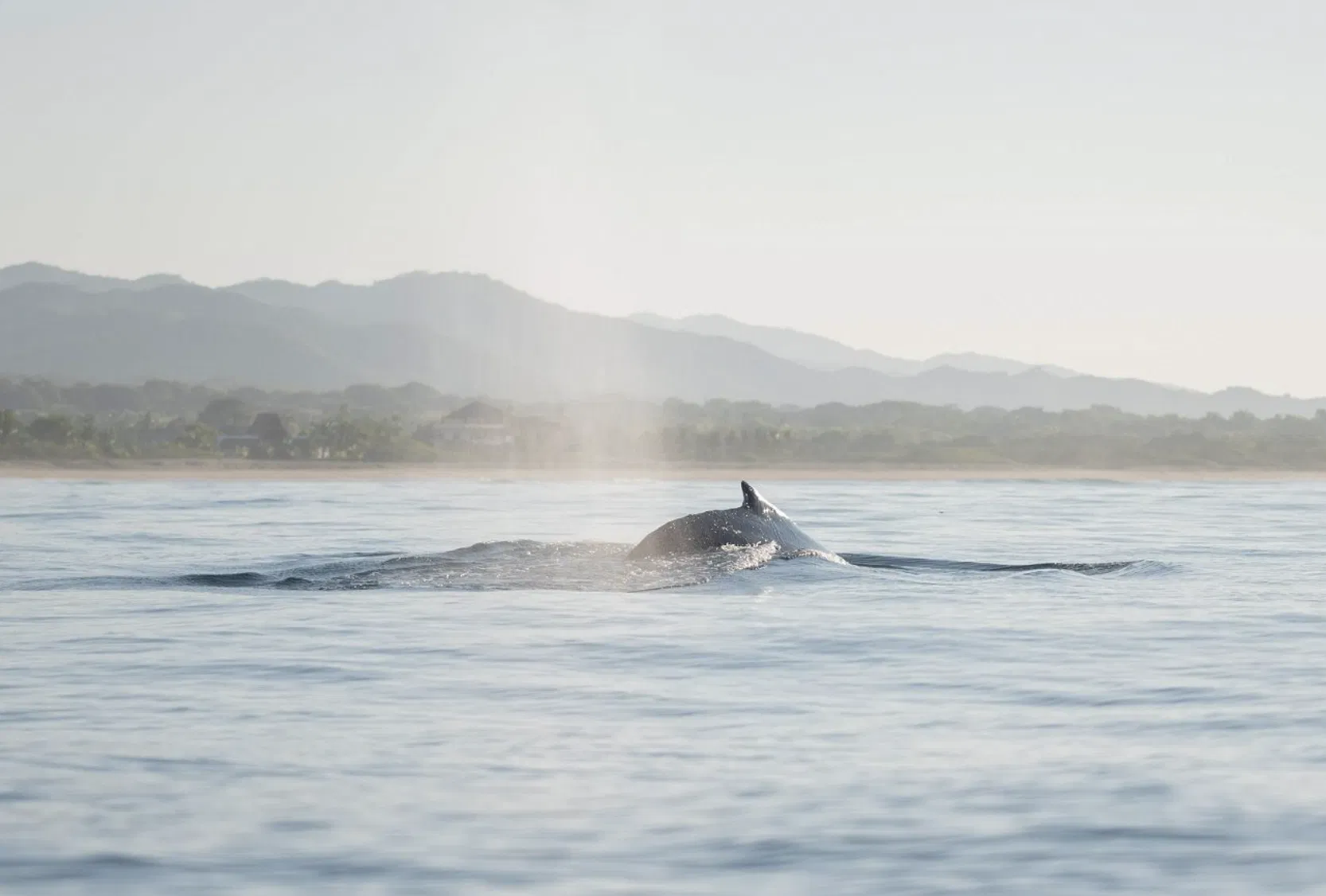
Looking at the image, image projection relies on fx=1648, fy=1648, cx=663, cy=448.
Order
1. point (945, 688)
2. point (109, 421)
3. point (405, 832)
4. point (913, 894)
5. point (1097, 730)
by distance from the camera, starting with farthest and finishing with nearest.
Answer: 1. point (109, 421)
2. point (945, 688)
3. point (1097, 730)
4. point (405, 832)
5. point (913, 894)

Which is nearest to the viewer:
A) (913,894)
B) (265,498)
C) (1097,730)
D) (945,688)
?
(913,894)

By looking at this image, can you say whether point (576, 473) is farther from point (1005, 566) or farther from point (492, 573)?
A: point (492, 573)

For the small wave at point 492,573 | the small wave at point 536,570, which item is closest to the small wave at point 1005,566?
the small wave at point 536,570

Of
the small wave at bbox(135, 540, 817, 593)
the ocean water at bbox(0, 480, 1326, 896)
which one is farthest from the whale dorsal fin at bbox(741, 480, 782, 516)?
the ocean water at bbox(0, 480, 1326, 896)

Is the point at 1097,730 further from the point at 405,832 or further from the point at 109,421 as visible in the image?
the point at 109,421

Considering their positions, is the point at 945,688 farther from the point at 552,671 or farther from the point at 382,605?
the point at 382,605

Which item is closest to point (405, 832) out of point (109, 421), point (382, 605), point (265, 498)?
point (382, 605)

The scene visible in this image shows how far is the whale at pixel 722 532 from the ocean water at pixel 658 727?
1.54 feet

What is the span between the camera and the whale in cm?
2175

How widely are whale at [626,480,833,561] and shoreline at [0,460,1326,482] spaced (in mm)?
53974

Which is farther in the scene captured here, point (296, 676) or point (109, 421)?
point (109, 421)

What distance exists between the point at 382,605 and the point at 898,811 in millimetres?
10602

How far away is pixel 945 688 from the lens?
1237 centimetres

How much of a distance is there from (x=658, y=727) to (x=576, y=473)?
75.5 m
